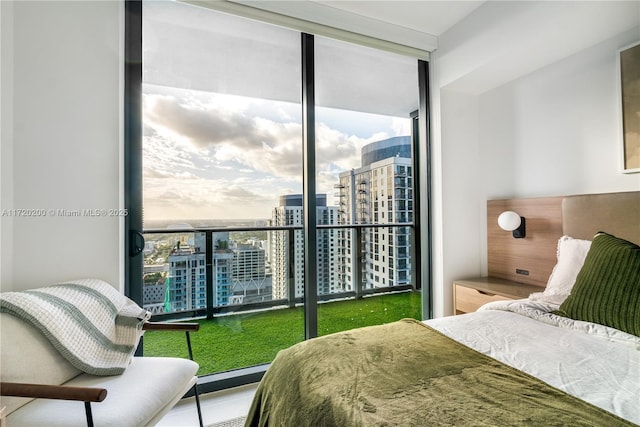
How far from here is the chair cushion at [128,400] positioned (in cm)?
109

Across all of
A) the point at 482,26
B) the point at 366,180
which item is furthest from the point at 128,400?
the point at 482,26

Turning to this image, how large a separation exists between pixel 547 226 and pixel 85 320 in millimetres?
2885

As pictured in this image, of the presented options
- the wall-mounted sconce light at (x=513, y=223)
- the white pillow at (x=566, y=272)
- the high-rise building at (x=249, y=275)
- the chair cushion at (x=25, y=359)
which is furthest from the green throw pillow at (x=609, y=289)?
the chair cushion at (x=25, y=359)

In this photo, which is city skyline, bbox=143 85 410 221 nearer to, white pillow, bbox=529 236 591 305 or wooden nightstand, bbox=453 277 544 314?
wooden nightstand, bbox=453 277 544 314

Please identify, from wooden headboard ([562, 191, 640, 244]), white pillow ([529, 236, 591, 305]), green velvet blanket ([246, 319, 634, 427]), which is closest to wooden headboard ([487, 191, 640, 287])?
wooden headboard ([562, 191, 640, 244])

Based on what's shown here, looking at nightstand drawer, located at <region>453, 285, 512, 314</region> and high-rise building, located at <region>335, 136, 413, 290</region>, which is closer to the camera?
nightstand drawer, located at <region>453, 285, 512, 314</region>

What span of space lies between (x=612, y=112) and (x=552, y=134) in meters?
0.38

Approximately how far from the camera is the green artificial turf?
2420 mm

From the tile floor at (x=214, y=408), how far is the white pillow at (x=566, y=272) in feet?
6.22

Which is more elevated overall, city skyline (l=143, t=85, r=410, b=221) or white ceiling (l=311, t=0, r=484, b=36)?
white ceiling (l=311, t=0, r=484, b=36)

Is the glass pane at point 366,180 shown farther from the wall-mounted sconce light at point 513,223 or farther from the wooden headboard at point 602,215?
the wooden headboard at point 602,215

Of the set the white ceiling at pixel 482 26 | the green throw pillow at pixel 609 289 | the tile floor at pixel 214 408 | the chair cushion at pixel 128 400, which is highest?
the white ceiling at pixel 482 26

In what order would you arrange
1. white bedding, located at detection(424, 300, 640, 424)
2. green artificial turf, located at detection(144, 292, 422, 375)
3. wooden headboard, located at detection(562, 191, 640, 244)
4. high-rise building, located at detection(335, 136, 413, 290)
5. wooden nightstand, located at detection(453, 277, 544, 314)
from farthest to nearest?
high-rise building, located at detection(335, 136, 413, 290) → green artificial turf, located at detection(144, 292, 422, 375) → wooden nightstand, located at detection(453, 277, 544, 314) → wooden headboard, located at detection(562, 191, 640, 244) → white bedding, located at detection(424, 300, 640, 424)

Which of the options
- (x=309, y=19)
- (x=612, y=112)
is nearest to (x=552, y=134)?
(x=612, y=112)
